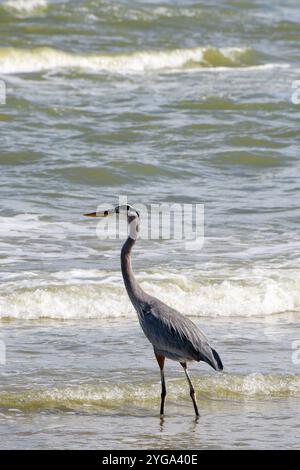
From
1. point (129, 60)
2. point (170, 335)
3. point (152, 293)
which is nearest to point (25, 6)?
point (129, 60)

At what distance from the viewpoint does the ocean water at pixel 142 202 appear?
6.81m

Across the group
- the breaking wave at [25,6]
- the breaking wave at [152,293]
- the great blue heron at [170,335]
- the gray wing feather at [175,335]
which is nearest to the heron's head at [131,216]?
the great blue heron at [170,335]

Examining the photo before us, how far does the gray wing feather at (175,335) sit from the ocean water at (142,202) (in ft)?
1.36

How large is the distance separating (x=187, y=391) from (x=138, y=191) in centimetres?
598

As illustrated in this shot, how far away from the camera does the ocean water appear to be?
681cm

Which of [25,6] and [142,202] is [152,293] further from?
[25,6]

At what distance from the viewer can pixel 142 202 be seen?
40.5 ft

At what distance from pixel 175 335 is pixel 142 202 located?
226 inches

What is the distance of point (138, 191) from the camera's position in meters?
12.9

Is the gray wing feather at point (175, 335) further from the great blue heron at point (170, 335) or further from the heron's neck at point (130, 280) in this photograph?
the heron's neck at point (130, 280)

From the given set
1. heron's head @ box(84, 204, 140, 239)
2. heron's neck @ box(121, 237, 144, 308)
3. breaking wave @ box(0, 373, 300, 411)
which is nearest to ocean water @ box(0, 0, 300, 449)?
breaking wave @ box(0, 373, 300, 411)
